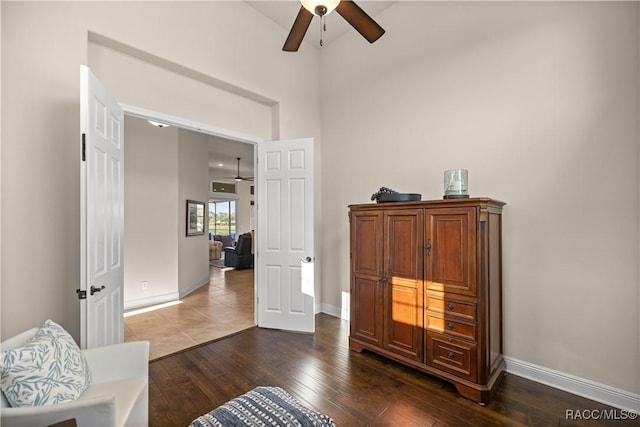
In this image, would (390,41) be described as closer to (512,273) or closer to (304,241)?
(304,241)

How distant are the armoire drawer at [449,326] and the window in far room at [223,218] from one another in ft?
34.4

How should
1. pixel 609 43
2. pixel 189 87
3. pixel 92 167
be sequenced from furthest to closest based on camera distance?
pixel 189 87 → pixel 609 43 → pixel 92 167

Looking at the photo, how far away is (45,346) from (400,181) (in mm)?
3143

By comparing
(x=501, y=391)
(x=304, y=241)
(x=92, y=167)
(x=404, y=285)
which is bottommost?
(x=501, y=391)

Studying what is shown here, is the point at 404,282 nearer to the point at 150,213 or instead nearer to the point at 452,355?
the point at 452,355

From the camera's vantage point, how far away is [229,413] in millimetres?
1338

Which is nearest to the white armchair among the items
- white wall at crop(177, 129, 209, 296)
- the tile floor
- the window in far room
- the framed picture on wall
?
the tile floor

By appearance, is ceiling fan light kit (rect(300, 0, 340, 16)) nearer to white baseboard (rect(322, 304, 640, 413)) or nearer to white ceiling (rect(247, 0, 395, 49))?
white ceiling (rect(247, 0, 395, 49))

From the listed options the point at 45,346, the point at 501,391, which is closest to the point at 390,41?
the point at 501,391

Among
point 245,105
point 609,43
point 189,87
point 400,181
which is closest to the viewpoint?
point 609,43

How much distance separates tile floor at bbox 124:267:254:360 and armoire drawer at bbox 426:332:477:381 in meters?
2.24

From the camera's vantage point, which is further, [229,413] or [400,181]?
[400,181]

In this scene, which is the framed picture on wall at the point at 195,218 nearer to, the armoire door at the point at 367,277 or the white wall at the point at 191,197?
the white wall at the point at 191,197

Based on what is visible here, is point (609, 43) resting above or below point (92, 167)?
above
